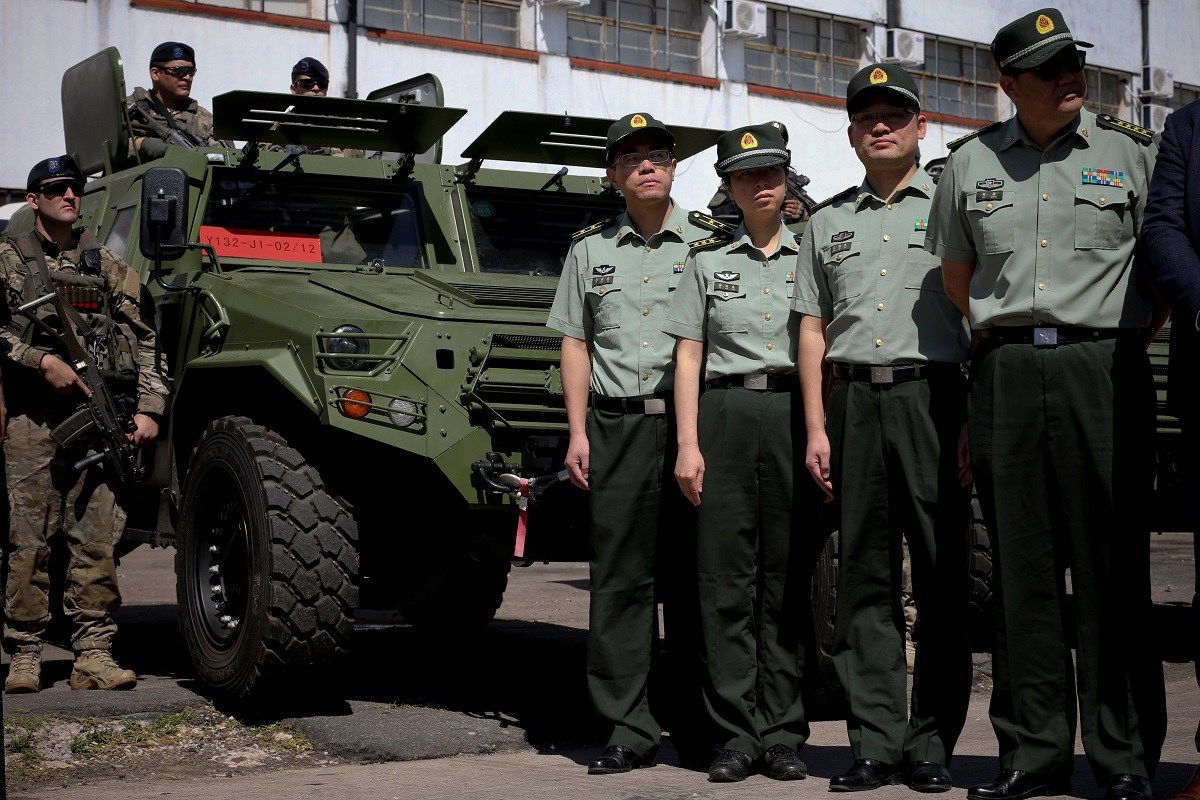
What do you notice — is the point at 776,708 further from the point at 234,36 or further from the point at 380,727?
the point at 234,36

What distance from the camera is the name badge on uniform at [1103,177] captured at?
4145mm

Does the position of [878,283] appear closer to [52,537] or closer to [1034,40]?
[1034,40]

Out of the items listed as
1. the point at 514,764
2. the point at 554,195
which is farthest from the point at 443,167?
the point at 514,764

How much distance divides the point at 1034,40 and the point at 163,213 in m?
3.36

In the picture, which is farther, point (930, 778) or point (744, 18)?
point (744, 18)

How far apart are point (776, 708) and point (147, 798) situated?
1727 millimetres

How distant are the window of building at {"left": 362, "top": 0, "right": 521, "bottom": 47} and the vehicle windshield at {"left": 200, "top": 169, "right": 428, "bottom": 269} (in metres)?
12.6

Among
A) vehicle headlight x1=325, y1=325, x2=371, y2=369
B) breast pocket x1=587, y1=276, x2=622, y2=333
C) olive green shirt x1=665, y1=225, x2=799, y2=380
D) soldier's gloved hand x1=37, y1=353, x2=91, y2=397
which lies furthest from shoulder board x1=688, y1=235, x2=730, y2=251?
soldier's gloved hand x1=37, y1=353, x2=91, y2=397

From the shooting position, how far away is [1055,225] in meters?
4.14

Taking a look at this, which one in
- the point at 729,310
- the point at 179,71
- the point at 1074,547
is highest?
the point at 179,71

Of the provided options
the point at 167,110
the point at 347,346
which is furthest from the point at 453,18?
the point at 347,346

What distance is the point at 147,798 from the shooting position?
183 inches

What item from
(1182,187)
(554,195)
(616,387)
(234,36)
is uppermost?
(234,36)

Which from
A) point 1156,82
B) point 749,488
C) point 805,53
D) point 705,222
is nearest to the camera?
point 749,488
